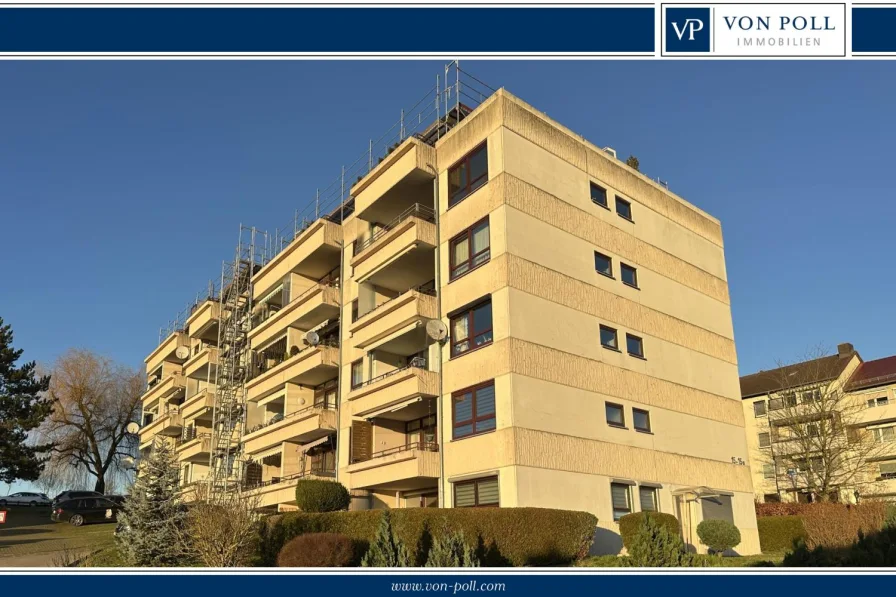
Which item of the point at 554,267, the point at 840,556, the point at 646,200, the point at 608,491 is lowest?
the point at 840,556

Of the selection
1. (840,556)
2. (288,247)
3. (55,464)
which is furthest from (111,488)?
(840,556)

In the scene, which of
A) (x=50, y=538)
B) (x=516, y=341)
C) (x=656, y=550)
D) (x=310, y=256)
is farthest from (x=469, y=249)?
(x=50, y=538)

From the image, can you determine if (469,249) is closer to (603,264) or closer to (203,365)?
(603,264)

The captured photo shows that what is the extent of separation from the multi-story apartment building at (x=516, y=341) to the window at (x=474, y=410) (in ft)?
0.23

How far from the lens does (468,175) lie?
31.0 meters

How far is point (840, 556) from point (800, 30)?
11.3 meters

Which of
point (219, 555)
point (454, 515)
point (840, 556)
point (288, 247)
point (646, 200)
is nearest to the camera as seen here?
point (840, 556)

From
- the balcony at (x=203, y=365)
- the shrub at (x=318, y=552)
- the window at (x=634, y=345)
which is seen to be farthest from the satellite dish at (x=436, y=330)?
the balcony at (x=203, y=365)

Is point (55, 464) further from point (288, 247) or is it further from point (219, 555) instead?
point (219, 555)

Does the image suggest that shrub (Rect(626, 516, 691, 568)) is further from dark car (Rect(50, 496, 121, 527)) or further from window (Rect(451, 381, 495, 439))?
dark car (Rect(50, 496, 121, 527))

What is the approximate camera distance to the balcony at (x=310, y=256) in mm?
39344

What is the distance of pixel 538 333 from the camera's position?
28.0m

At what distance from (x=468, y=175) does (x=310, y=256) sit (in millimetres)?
13060

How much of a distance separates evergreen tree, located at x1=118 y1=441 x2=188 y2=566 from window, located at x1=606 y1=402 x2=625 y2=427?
51.7ft
